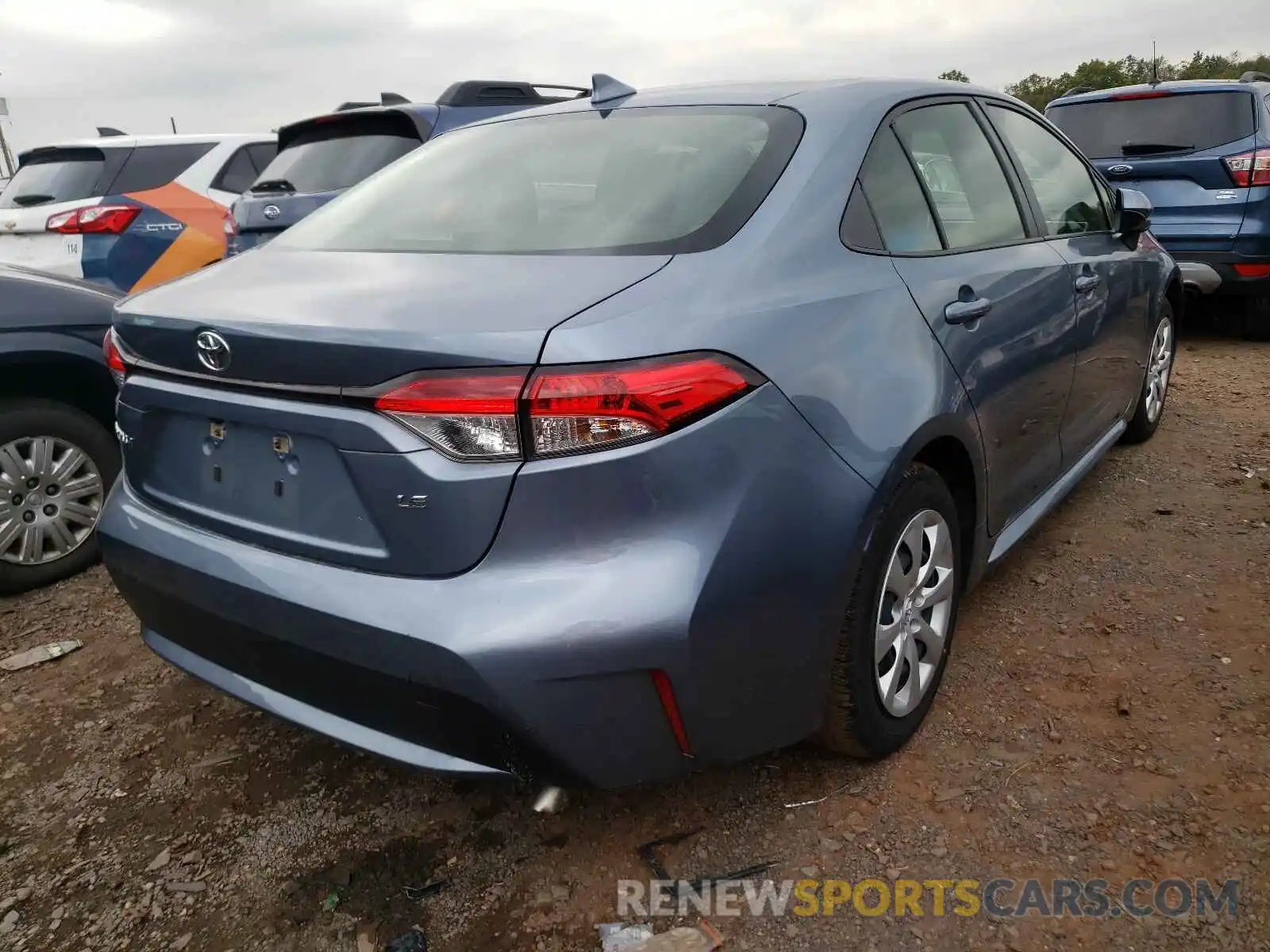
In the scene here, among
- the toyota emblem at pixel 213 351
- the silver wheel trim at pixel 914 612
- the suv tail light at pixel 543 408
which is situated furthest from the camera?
the silver wheel trim at pixel 914 612

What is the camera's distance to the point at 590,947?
71.7 inches

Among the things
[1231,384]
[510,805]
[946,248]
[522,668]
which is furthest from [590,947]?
[1231,384]

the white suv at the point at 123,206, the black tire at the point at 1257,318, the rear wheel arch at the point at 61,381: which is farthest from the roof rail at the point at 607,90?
the black tire at the point at 1257,318

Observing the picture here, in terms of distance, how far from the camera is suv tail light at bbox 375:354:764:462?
1.53 metres

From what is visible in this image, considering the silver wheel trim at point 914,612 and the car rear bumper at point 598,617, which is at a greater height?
the car rear bumper at point 598,617

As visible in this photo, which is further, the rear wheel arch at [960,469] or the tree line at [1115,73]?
the tree line at [1115,73]

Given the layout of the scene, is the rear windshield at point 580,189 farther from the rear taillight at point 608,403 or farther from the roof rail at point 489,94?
the roof rail at point 489,94

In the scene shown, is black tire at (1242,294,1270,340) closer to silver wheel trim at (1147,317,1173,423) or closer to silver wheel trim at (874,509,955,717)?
silver wheel trim at (1147,317,1173,423)

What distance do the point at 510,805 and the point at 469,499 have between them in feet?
3.21

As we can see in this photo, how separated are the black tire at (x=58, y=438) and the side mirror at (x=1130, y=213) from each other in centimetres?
385

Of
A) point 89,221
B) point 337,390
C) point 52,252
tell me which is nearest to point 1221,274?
point 337,390

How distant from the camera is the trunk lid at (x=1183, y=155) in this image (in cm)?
595

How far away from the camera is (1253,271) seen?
598 cm

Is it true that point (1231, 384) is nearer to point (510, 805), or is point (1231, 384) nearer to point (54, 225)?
point (510, 805)
